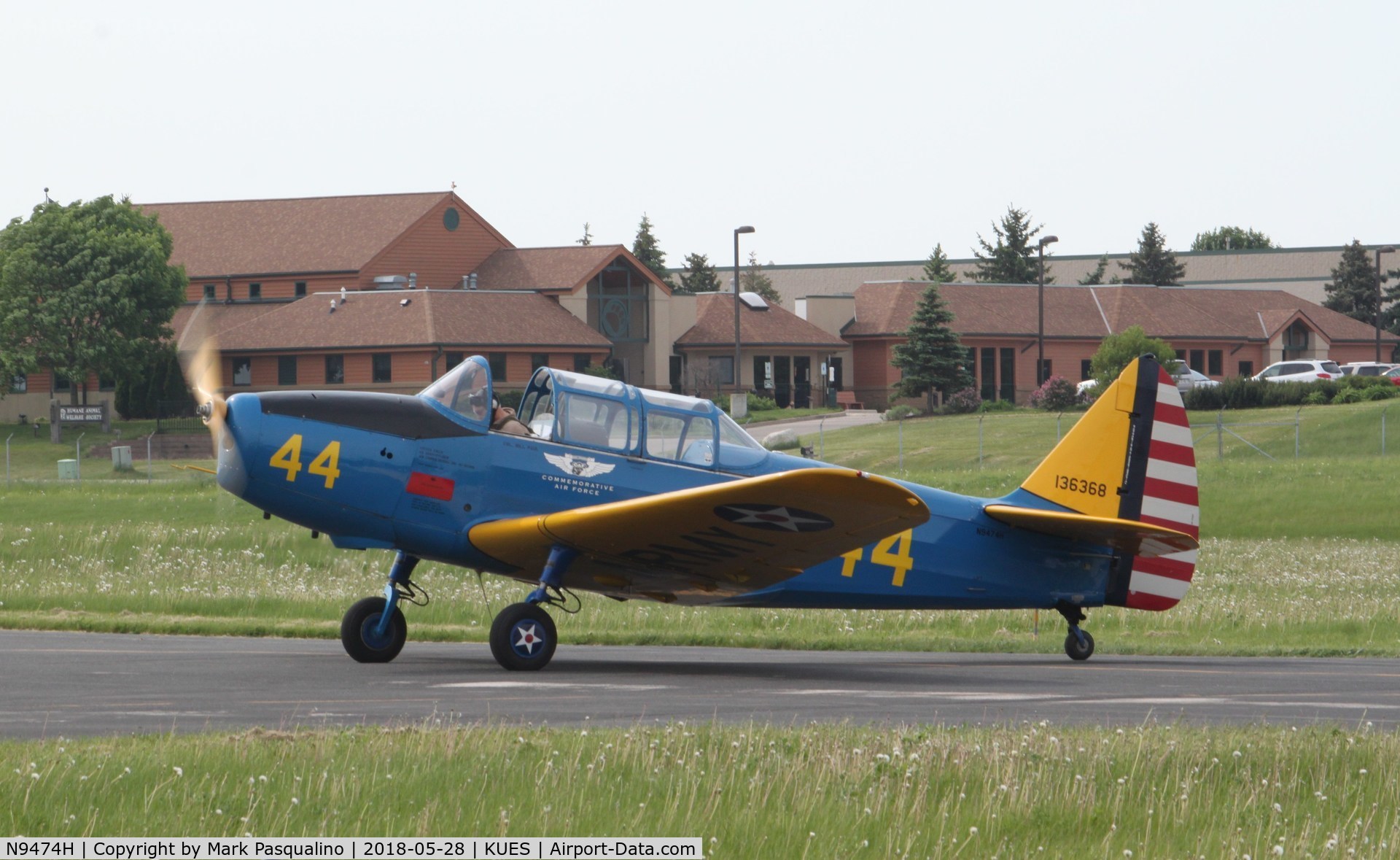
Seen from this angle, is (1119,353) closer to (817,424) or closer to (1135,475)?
(817,424)

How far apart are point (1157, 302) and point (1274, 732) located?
262 ft

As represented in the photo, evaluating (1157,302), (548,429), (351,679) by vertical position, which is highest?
(1157,302)

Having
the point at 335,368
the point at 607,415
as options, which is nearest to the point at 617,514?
the point at 607,415

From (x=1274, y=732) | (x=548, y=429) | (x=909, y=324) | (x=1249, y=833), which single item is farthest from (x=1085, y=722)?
(x=909, y=324)

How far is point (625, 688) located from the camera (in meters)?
11.7

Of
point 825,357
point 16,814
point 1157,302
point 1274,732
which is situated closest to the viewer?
point 16,814

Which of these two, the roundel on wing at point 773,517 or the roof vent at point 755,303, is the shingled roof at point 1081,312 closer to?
the roof vent at point 755,303

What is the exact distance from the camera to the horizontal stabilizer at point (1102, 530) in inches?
540

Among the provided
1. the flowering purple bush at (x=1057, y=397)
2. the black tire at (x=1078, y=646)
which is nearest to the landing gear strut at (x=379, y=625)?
the black tire at (x=1078, y=646)

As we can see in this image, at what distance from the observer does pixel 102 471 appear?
50.2 metres

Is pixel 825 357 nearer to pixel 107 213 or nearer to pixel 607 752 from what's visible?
pixel 107 213

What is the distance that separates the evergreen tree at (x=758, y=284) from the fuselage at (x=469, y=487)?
83.6 metres

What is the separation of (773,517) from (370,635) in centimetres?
393

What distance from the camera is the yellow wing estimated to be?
1125 cm
